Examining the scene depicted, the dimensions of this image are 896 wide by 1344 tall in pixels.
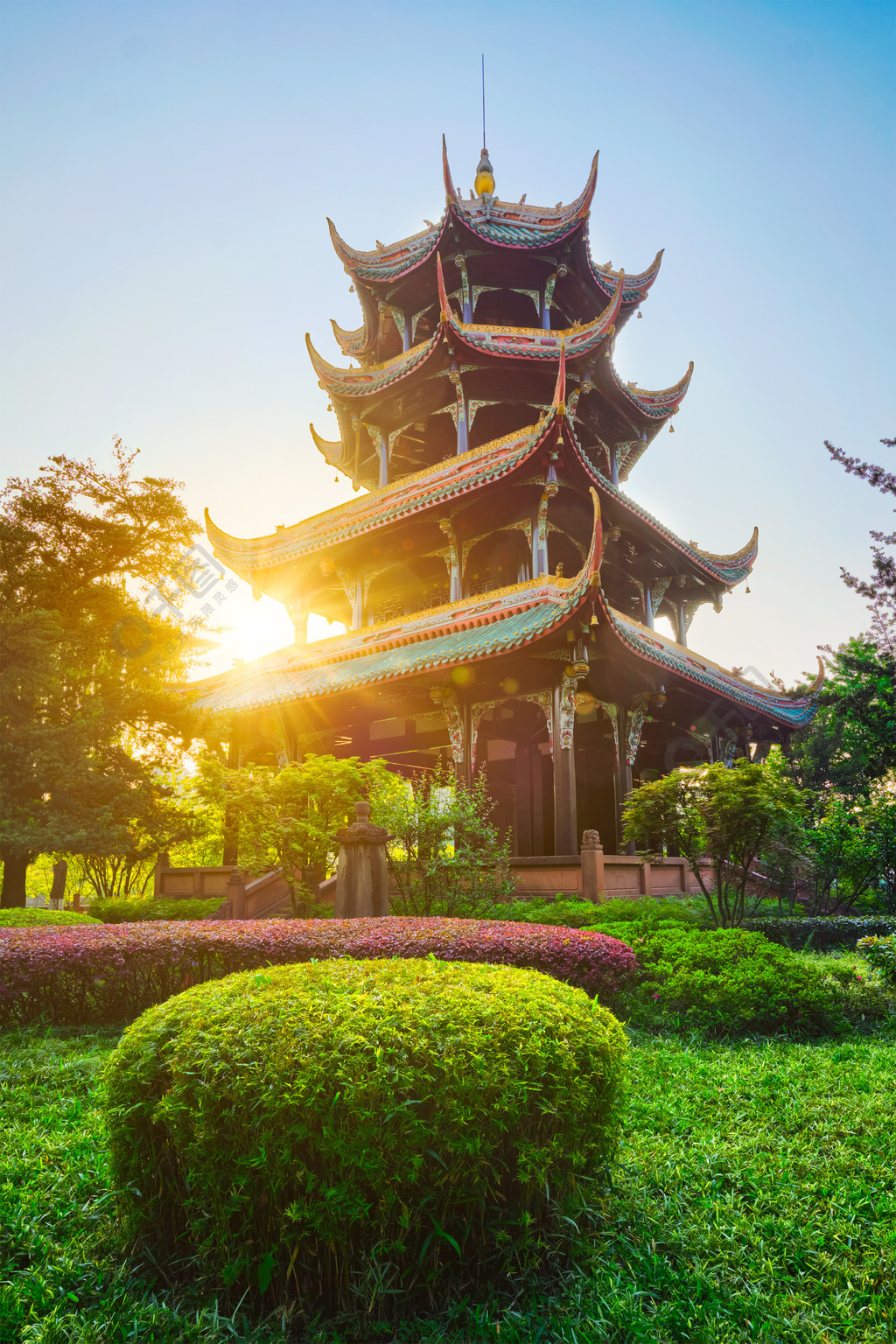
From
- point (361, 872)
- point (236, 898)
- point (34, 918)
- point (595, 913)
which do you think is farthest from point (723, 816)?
point (34, 918)

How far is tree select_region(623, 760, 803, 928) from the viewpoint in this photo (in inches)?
381

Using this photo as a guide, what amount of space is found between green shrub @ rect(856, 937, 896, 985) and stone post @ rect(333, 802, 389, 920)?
5.16 meters

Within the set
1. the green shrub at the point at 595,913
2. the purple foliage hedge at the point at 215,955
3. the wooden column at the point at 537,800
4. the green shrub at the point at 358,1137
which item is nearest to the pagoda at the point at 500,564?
the wooden column at the point at 537,800

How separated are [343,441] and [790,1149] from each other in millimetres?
21579

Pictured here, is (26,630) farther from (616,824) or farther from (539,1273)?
(539,1273)

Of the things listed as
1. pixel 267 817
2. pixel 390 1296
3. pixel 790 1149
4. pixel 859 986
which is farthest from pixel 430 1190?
pixel 267 817

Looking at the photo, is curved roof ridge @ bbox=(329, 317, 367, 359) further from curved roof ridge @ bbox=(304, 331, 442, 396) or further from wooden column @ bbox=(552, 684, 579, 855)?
wooden column @ bbox=(552, 684, 579, 855)

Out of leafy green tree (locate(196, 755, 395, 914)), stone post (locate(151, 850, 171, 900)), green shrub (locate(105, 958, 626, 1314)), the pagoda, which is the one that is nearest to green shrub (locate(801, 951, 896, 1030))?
green shrub (locate(105, 958, 626, 1314))

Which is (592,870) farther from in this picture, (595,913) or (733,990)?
(733,990)

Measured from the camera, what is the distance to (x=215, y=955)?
7160 mm

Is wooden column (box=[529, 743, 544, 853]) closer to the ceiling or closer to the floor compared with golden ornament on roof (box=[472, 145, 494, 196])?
closer to the floor

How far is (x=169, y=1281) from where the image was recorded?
2797 millimetres

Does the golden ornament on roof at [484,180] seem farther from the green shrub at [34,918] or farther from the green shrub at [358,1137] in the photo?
the green shrub at [358,1137]

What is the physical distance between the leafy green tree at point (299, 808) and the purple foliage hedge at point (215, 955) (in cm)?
337
